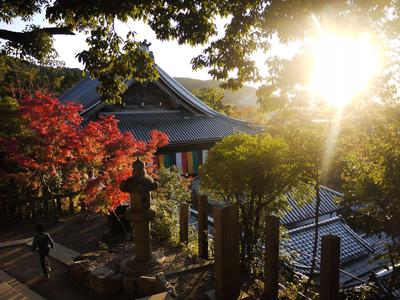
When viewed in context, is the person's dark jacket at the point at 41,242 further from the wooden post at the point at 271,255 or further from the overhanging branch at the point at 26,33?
the wooden post at the point at 271,255

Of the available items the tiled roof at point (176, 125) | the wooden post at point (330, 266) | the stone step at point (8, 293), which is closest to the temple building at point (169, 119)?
the tiled roof at point (176, 125)

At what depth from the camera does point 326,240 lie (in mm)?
4188

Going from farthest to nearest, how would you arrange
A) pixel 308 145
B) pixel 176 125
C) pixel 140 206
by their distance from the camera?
pixel 176 125
pixel 140 206
pixel 308 145

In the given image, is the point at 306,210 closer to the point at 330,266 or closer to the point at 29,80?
the point at 330,266

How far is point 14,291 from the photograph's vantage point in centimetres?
599

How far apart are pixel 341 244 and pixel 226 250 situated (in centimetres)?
1055

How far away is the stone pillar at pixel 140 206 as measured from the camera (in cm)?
601

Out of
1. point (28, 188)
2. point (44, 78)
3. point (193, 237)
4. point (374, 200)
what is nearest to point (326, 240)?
point (374, 200)

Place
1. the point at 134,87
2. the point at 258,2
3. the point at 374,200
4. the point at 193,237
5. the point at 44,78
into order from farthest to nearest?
the point at 44,78, the point at 134,87, the point at 193,237, the point at 258,2, the point at 374,200

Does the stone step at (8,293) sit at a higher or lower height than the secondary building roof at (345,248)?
higher

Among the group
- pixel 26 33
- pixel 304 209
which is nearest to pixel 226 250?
pixel 26 33

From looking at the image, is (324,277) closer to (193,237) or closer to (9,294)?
(193,237)

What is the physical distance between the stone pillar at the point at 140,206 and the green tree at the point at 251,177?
1140mm

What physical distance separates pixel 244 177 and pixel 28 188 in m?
8.91
